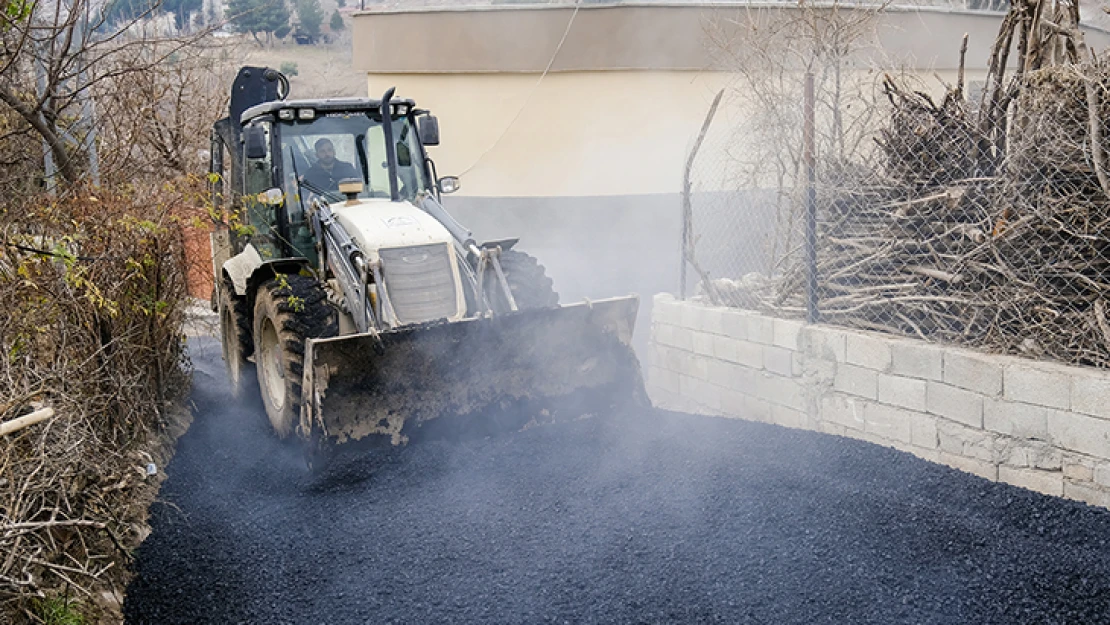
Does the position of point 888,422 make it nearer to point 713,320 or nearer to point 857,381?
point 857,381

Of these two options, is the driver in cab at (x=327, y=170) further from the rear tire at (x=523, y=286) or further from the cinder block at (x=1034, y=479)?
the cinder block at (x=1034, y=479)

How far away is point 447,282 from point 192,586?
3.02 meters

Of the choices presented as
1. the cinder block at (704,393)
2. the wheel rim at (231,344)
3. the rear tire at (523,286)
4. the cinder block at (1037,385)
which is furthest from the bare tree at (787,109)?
the wheel rim at (231,344)

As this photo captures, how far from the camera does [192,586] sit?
4.89m

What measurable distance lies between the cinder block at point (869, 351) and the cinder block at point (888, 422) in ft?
0.86

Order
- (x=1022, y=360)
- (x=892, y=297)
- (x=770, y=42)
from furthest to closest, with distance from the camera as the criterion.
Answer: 1. (x=770, y=42)
2. (x=892, y=297)
3. (x=1022, y=360)

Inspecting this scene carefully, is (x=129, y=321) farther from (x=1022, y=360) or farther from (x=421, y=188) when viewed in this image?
(x=1022, y=360)

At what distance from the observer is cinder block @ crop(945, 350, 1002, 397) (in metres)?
5.41

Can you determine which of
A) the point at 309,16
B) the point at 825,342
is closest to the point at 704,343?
the point at 825,342

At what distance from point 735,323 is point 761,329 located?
1.02 feet

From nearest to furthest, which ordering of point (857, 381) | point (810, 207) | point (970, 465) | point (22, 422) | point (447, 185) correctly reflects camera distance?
point (22, 422) < point (970, 465) < point (857, 381) < point (810, 207) < point (447, 185)

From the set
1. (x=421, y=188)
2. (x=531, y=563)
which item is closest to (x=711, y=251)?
(x=421, y=188)

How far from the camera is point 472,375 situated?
22.7 feet

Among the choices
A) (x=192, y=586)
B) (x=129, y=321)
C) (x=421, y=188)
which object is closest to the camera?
(x=192, y=586)
